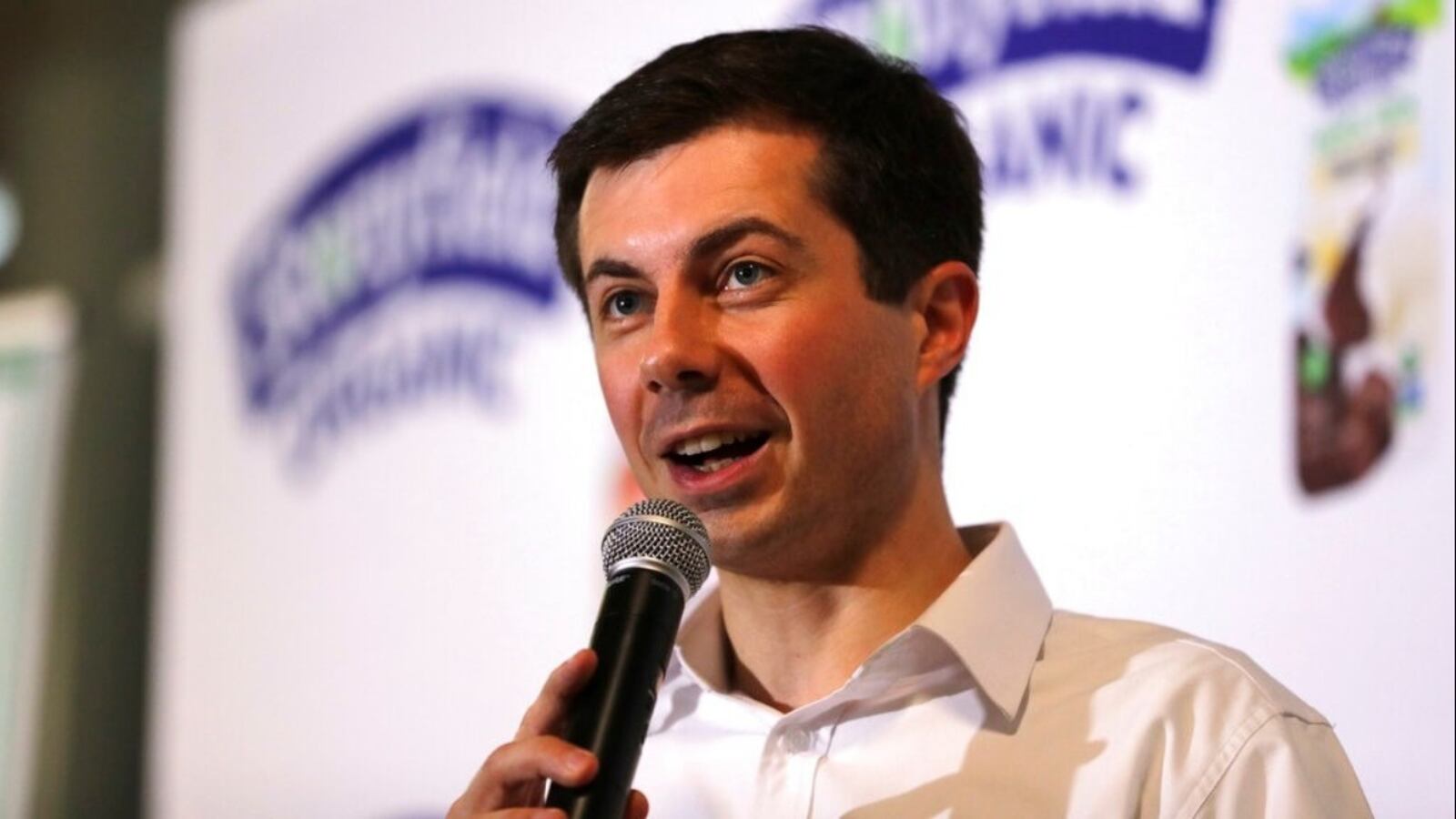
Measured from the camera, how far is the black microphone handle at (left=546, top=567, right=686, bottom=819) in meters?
1.09

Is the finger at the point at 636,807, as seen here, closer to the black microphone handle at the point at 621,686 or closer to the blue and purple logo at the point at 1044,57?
the black microphone handle at the point at 621,686

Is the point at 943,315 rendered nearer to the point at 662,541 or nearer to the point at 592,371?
the point at 662,541

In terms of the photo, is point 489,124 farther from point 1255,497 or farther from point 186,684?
point 1255,497

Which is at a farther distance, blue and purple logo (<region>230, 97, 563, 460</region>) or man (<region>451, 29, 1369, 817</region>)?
blue and purple logo (<region>230, 97, 563, 460</region>)

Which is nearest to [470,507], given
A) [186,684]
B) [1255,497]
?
[186,684]

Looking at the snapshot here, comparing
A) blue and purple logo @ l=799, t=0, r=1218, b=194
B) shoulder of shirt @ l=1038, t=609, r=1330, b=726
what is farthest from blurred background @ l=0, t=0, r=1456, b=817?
shoulder of shirt @ l=1038, t=609, r=1330, b=726

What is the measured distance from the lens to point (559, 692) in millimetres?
1142

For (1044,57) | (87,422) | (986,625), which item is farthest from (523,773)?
(87,422)

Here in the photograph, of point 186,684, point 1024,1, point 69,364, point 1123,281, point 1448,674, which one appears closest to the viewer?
point 1448,674

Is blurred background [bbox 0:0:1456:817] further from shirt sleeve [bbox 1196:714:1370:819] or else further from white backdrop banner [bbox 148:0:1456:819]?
shirt sleeve [bbox 1196:714:1370:819]

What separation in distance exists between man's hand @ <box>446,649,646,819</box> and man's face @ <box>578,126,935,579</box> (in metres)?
0.34

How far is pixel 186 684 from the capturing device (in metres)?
3.42

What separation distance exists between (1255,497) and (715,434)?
77cm

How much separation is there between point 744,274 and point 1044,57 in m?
0.90
